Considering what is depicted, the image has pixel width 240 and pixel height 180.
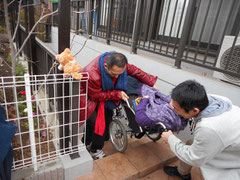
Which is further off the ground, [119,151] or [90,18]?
[90,18]

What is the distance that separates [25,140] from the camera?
90.8 inches

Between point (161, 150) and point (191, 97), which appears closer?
point (191, 97)

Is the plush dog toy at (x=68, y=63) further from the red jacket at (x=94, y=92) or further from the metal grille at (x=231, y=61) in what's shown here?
the metal grille at (x=231, y=61)

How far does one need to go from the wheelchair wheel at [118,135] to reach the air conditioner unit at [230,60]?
1624mm

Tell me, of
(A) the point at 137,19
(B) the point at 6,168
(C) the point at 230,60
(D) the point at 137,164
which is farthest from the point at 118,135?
(A) the point at 137,19

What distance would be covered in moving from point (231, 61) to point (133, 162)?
6.45 ft

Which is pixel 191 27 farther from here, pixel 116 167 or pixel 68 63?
pixel 116 167

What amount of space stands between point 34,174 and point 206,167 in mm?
1593

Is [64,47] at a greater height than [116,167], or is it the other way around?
[64,47]

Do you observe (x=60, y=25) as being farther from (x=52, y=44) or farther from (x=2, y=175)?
(x=52, y=44)

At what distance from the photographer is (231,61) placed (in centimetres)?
241

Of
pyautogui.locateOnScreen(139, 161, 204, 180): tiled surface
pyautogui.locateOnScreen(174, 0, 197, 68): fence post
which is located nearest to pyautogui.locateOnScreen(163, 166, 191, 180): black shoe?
pyautogui.locateOnScreen(139, 161, 204, 180): tiled surface

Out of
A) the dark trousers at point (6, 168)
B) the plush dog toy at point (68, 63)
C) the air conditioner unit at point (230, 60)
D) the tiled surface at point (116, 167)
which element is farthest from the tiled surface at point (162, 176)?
the plush dog toy at point (68, 63)

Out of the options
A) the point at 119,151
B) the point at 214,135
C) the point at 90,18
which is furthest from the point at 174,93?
the point at 90,18
